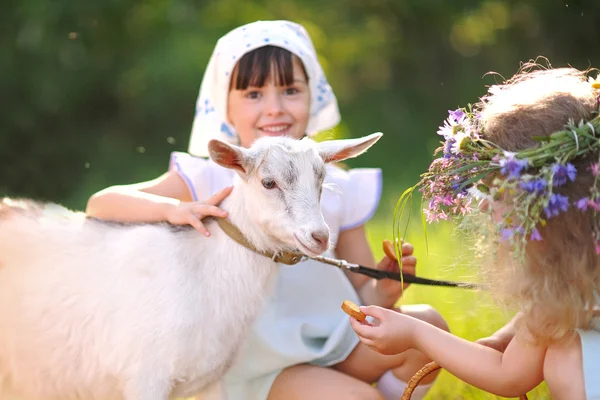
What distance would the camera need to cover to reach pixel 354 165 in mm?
8688

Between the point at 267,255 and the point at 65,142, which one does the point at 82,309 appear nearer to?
the point at 267,255

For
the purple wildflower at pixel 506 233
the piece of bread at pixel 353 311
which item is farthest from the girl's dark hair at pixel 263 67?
the purple wildflower at pixel 506 233

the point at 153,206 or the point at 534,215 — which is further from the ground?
the point at 534,215

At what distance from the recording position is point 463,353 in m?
2.48

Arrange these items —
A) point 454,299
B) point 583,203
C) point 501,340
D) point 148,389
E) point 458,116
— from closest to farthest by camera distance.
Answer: point 583,203 → point 458,116 → point 148,389 → point 501,340 → point 454,299

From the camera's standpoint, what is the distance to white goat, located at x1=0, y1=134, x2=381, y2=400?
2.55 metres

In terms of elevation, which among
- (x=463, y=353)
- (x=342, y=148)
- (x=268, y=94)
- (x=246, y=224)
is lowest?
(x=463, y=353)

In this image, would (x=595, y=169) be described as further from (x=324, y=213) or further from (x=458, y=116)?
(x=324, y=213)

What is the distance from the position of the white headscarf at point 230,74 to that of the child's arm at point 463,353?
1097 millimetres

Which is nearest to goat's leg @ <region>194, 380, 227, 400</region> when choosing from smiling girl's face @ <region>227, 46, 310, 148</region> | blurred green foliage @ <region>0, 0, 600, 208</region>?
smiling girl's face @ <region>227, 46, 310, 148</region>

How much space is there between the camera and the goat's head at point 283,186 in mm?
2475

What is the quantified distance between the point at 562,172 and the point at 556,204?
0.27ft

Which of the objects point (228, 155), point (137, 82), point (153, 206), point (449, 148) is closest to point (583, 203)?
point (449, 148)

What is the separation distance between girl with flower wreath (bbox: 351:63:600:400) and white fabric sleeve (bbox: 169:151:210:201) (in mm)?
1047
